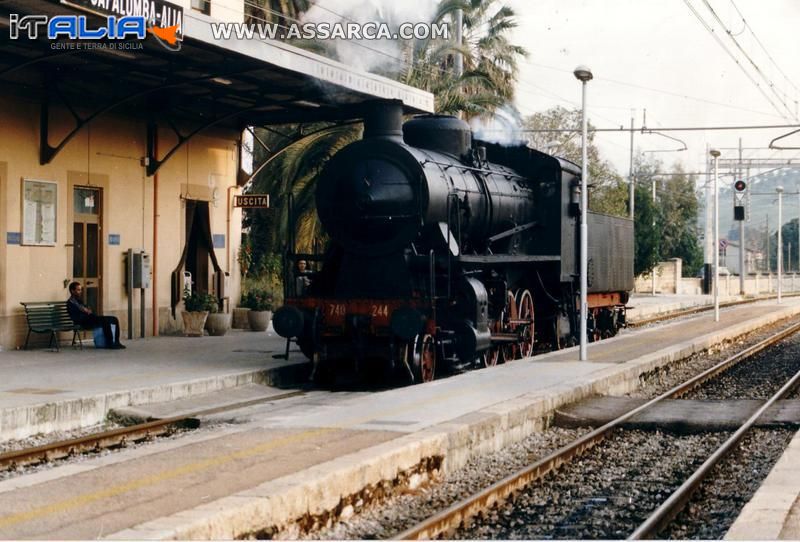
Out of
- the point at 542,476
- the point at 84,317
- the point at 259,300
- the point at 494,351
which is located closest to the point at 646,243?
the point at 259,300

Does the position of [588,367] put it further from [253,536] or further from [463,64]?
[463,64]

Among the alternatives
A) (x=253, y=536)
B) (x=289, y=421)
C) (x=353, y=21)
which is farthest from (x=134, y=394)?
(x=353, y=21)

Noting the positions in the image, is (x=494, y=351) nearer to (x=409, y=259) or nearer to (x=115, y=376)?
(x=409, y=259)

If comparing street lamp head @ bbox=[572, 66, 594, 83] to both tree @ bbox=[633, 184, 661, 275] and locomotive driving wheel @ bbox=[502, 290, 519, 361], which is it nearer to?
locomotive driving wheel @ bbox=[502, 290, 519, 361]

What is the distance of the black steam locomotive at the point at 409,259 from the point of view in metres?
14.4

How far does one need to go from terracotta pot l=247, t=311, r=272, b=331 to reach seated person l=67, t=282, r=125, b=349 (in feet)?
18.7

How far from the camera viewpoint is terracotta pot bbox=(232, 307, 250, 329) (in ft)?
75.2

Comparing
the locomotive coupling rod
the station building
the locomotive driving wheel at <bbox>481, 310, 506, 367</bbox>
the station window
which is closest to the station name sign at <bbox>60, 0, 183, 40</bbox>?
the station building

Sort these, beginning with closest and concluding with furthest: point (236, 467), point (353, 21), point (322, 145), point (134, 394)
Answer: point (236, 467), point (134, 394), point (353, 21), point (322, 145)

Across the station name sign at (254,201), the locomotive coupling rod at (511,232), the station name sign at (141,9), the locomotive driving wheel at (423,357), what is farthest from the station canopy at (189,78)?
the locomotive driving wheel at (423,357)

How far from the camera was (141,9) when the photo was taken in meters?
13.4

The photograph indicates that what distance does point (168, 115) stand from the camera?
64.6 feet

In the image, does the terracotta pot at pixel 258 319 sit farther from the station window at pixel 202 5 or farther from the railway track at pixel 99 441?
the railway track at pixel 99 441

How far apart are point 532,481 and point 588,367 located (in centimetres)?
674
